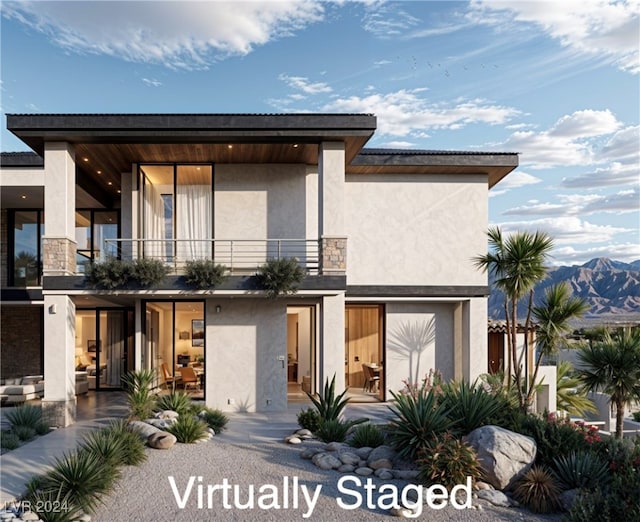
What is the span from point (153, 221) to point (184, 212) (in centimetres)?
118

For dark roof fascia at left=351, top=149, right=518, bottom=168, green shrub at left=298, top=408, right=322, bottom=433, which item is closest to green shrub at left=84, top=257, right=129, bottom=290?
green shrub at left=298, top=408, right=322, bottom=433

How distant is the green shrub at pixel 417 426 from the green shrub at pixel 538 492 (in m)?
1.48

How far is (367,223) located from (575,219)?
98744 millimetres

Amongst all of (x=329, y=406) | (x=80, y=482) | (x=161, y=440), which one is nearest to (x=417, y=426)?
(x=329, y=406)

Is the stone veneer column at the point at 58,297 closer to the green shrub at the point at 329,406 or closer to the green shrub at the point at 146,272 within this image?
the green shrub at the point at 146,272

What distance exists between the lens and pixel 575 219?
102750 millimetres

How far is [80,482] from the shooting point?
745cm

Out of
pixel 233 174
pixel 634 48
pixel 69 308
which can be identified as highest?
pixel 634 48

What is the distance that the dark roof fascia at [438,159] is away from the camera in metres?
15.4

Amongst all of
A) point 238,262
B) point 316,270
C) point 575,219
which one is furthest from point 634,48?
point 575,219

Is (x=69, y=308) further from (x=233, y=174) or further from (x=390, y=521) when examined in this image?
(x=390, y=521)

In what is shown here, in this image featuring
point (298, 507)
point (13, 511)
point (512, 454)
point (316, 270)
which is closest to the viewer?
point (13, 511)

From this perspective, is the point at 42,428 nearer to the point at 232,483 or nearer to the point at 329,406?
the point at 232,483

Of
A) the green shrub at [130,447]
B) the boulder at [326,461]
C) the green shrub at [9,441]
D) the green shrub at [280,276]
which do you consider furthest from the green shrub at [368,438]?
the green shrub at [9,441]
